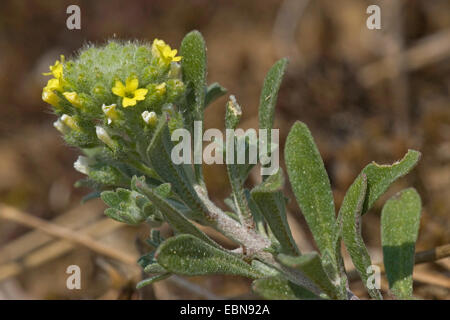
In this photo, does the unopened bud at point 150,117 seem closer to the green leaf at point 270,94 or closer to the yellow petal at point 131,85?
the yellow petal at point 131,85

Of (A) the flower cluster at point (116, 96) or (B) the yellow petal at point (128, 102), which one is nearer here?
(B) the yellow petal at point (128, 102)

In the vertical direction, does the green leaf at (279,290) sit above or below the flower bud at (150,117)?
below

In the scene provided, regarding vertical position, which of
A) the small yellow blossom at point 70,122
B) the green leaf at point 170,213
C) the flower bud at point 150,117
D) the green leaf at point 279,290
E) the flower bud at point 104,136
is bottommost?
the green leaf at point 279,290

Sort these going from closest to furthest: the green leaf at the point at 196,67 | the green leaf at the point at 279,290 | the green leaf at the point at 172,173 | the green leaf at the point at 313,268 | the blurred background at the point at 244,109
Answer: the green leaf at the point at 313,268, the green leaf at the point at 279,290, the green leaf at the point at 172,173, the green leaf at the point at 196,67, the blurred background at the point at 244,109

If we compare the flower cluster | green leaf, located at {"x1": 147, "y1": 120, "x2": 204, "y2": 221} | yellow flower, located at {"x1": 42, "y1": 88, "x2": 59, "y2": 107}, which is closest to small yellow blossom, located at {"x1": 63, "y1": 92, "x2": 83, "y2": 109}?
the flower cluster

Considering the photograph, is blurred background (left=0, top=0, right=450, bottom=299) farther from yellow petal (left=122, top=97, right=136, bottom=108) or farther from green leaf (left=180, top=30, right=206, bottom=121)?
yellow petal (left=122, top=97, right=136, bottom=108)

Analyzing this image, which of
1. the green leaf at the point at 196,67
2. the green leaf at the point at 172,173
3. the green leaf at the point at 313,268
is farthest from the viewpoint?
the green leaf at the point at 196,67

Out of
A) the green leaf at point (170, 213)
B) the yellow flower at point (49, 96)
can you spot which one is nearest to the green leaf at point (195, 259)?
the green leaf at point (170, 213)

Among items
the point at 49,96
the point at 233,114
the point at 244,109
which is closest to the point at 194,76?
the point at 233,114
